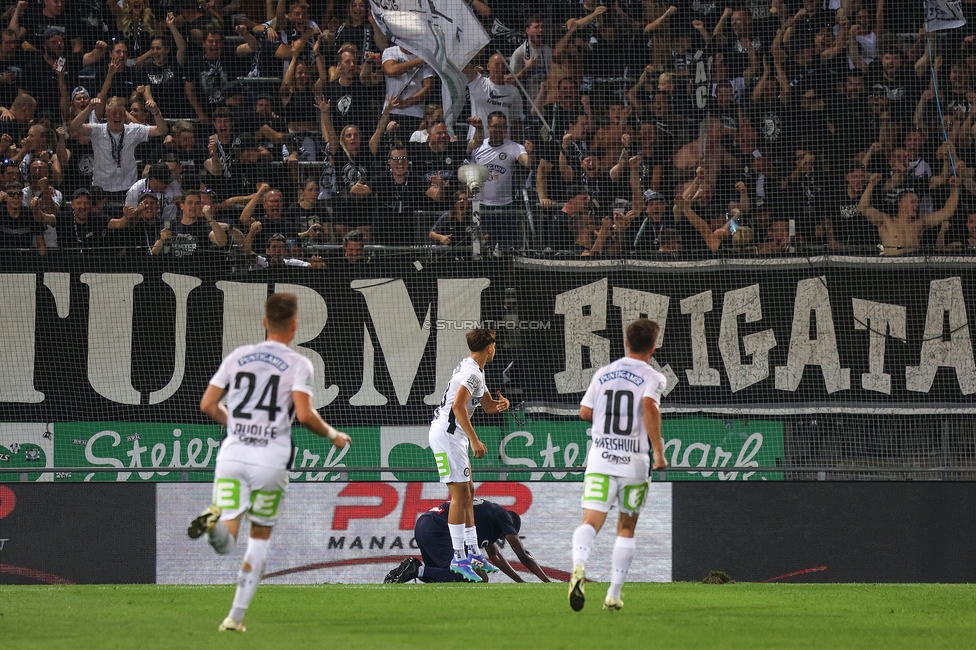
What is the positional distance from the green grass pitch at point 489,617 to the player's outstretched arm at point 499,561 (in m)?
1.20

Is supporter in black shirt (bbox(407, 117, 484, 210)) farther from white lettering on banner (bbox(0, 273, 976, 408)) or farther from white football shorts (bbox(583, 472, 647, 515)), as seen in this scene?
white football shorts (bbox(583, 472, 647, 515))

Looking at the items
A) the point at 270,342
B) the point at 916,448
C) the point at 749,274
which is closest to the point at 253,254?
the point at 749,274

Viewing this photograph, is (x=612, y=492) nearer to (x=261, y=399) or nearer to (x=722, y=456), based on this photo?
(x=261, y=399)

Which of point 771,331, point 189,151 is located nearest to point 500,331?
point 771,331

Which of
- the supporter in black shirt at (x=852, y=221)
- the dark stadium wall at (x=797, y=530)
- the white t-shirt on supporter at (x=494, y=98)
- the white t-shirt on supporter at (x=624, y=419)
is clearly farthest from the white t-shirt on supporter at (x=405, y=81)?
the white t-shirt on supporter at (x=624, y=419)

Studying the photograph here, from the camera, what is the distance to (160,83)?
47.6ft

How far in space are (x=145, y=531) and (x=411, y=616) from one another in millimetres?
5136

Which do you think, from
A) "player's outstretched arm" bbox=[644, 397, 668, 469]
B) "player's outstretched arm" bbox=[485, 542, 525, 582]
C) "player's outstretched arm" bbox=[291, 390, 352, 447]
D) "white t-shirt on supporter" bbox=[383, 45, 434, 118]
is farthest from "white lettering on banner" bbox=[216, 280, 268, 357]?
"player's outstretched arm" bbox=[291, 390, 352, 447]

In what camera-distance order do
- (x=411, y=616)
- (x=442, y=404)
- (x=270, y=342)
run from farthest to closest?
(x=442, y=404), (x=411, y=616), (x=270, y=342)

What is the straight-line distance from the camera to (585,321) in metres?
12.7

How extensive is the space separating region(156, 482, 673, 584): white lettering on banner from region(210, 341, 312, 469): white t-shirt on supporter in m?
5.74

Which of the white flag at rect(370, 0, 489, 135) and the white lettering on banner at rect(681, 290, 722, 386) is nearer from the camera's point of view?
the white lettering on banner at rect(681, 290, 722, 386)

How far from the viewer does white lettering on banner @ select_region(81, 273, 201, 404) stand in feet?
41.3

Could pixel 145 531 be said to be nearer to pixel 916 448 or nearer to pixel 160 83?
pixel 160 83
